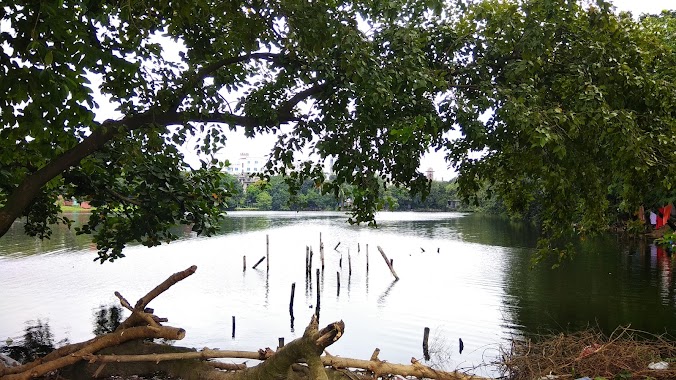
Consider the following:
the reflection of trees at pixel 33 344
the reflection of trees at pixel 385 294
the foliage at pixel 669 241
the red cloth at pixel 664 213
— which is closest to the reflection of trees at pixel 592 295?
the foliage at pixel 669 241

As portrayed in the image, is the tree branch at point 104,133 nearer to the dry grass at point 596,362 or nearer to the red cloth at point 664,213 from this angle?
the dry grass at point 596,362

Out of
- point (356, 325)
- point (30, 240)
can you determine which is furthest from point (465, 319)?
point (30, 240)

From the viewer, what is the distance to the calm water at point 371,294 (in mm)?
18156

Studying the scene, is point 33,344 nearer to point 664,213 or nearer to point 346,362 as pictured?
point 346,362

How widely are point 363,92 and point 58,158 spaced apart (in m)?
4.03

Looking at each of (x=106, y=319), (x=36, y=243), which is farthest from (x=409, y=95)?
(x=36, y=243)

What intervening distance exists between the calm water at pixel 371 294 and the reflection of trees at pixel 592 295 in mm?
58

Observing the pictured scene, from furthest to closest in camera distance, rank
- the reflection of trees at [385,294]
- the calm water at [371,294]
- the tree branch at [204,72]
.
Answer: the reflection of trees at [385,294], the calm water at [371,294], the tree branch at [204,72]

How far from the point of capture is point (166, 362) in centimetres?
603

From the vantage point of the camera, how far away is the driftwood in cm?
510

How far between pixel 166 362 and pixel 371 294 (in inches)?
779

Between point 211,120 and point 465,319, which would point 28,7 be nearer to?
point 211,120

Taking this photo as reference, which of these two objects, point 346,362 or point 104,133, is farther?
point 104,133

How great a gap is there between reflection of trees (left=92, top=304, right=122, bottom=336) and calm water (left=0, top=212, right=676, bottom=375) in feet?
1.20
